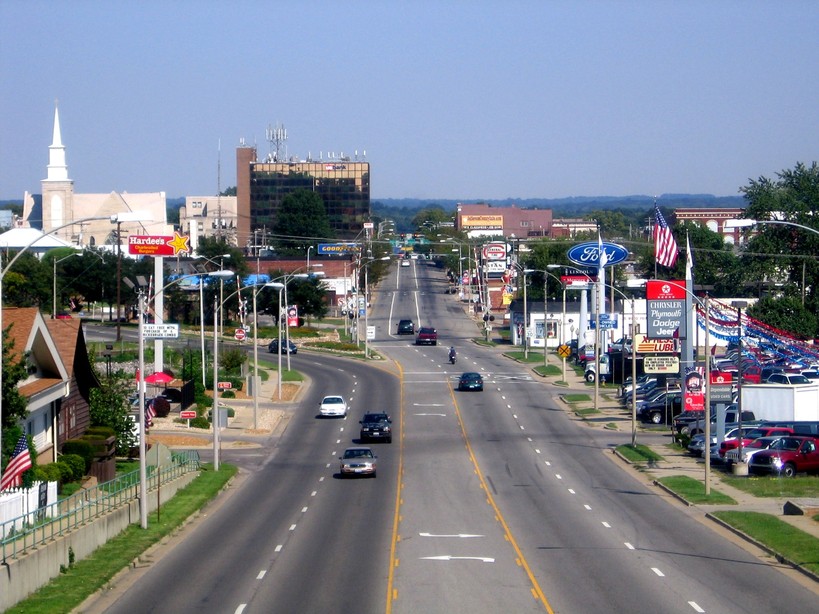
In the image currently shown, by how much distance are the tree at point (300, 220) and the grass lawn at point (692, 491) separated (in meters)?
155

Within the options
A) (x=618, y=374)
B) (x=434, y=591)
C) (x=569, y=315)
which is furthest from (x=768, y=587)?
(x=569, y=315)

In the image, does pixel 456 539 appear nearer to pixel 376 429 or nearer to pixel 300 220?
pixel 376 429

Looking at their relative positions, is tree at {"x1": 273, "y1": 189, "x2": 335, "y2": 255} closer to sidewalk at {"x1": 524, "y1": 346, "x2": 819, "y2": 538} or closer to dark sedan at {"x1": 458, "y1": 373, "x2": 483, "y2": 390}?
dark sedan at {"x1": 458, "y1": 373, "x2": 483, "y2": 390}

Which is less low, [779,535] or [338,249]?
[338,249]

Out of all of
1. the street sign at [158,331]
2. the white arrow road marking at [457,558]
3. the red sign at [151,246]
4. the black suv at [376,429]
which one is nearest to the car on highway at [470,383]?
the black suv at [376,429]

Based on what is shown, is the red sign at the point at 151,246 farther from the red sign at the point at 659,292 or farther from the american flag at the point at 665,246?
the red sign at the point at 659,292

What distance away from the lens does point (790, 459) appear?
138 ft

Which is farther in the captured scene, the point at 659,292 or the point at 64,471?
the point at 659,292

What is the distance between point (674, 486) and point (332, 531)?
14.6 m

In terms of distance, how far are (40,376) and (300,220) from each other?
157 metres

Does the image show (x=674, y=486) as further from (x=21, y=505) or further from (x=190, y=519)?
(x=21, y=505)

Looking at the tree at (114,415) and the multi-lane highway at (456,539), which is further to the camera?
the tree at (114,415)

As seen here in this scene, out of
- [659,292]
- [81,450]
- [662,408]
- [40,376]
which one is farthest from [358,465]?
[662,408]

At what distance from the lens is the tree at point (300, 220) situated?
195m
